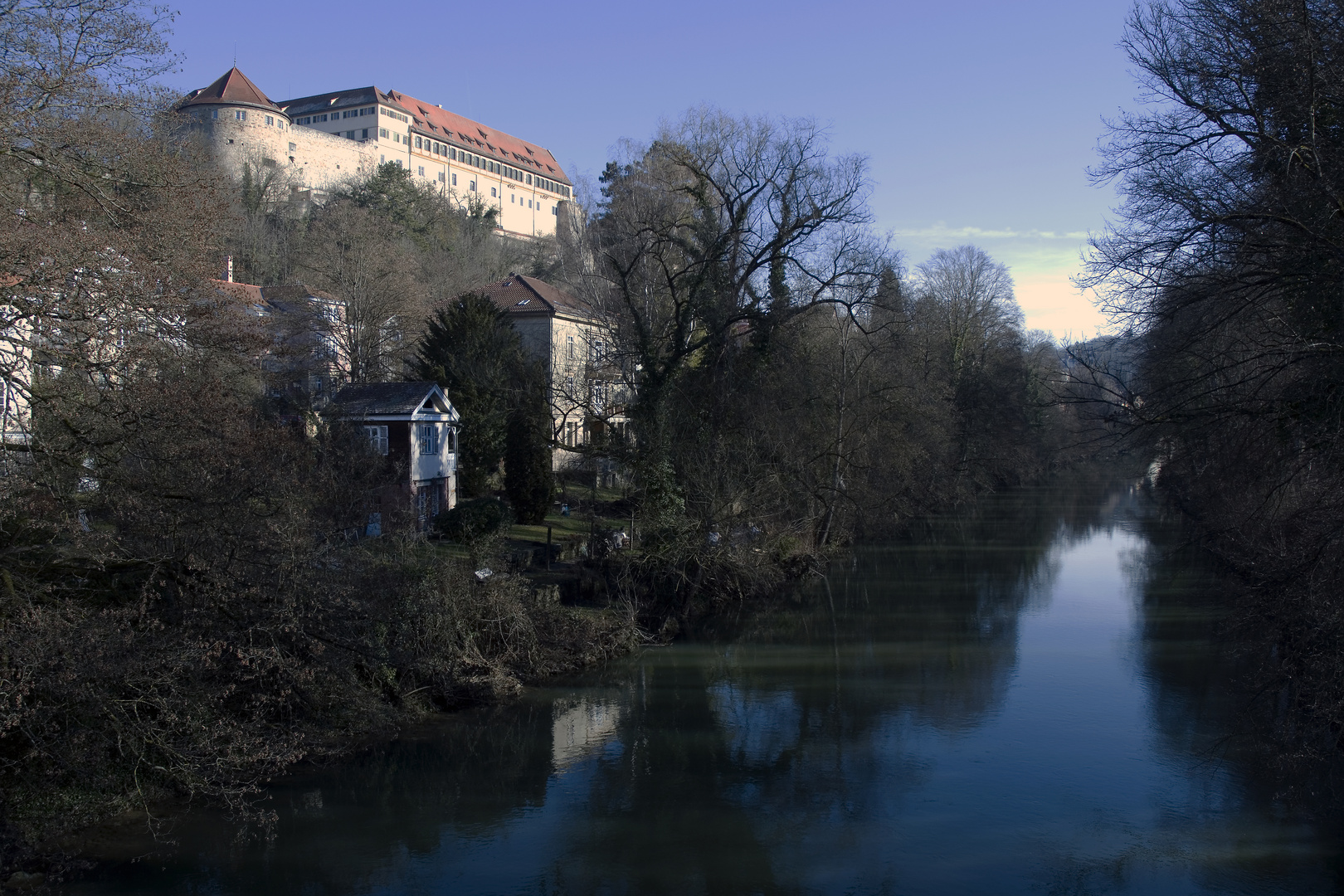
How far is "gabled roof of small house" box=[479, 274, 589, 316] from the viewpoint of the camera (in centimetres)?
3881

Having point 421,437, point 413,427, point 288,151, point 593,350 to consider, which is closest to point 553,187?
point 288,151

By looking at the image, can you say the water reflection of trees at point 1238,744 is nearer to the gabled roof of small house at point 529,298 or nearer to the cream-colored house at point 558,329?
the cream-colored house at point 558,329

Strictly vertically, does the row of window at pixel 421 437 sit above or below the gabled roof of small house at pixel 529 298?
below

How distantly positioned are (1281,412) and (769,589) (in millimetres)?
13888

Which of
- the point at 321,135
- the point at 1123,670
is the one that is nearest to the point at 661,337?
the point at 1123,670

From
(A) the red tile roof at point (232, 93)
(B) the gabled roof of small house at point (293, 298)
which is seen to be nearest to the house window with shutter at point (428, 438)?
(B) the gabled roof of small house at point (293, 298)

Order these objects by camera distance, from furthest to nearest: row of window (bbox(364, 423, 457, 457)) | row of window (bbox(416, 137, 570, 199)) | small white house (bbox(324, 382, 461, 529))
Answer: row of window (bbox(416, 137, 570, 199)) → small white house (bbox(324, 382, 461, 529)) → row of window (bbox(364, 423, 457, 457))

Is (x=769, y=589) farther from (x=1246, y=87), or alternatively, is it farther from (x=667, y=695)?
(x=1246, y=87)

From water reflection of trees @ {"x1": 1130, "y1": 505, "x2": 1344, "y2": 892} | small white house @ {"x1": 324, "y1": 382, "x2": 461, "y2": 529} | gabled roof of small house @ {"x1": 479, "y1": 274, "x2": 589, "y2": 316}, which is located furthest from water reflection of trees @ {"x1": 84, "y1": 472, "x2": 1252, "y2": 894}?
gabled roof of small house @ {"x1": 479, "y1": 274, "x2": 589, "y2": 316}

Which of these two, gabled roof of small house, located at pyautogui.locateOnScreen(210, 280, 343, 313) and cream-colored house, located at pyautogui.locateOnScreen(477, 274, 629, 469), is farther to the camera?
cream-colored house, located at pyautogui.locateOnScreen(477, 274, 629, 469)

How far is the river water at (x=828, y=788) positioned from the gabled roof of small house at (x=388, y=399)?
33.2 ft

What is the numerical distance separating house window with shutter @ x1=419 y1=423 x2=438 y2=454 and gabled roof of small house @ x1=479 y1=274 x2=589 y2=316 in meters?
12.5

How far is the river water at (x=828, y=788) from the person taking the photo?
1009 centimetres

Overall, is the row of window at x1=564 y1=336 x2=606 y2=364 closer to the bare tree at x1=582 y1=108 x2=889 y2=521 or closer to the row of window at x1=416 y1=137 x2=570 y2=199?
the bare tree at x1=582 y1=108 x2=889 y2=521
